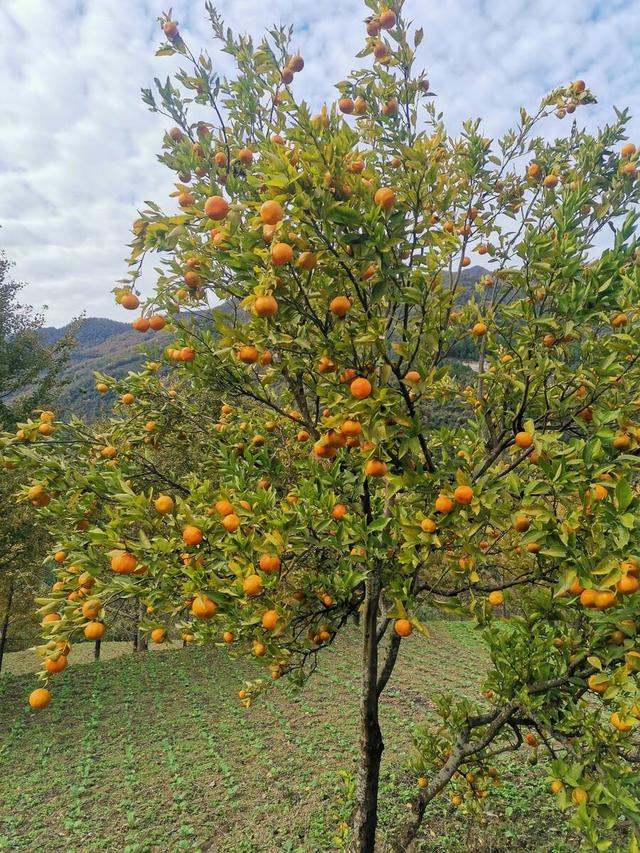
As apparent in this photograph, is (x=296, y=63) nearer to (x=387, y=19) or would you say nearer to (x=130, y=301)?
(x=387, y=19)

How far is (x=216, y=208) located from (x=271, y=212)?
1.23ft

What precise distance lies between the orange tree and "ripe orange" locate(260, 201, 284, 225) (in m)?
0.01

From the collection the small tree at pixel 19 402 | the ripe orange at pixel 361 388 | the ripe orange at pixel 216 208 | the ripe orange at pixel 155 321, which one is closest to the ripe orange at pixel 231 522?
the ripe orange at pixel 361 388

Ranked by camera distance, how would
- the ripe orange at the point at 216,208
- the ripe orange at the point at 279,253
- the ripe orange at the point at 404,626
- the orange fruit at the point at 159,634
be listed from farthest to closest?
the orange fruit at the point at 159,634
the ripe orange at the point at 404,626
the ripe orange at the point at 216,208
the ripe orange at the point at 279,253

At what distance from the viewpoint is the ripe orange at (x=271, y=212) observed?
5.58ft

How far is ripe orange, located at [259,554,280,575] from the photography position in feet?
6.59

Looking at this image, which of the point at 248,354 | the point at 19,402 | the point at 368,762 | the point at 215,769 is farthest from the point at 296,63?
the point at 19,402

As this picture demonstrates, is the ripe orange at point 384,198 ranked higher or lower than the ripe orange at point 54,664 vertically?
higher

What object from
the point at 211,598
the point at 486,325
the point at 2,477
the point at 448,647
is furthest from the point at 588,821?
the point at 448,647

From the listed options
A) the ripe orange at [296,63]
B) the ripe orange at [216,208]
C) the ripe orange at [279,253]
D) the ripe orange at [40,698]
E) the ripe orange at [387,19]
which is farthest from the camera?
the ripe orange at [296,63]

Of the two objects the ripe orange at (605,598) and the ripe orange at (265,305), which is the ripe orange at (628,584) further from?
the ripe orange at (265,305)

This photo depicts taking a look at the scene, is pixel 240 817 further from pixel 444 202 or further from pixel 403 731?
pixel 444 202

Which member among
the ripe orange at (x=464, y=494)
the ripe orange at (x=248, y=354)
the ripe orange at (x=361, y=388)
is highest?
the ripe orange at (x=248, y=354)

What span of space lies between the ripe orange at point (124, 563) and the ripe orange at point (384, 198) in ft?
5.96
